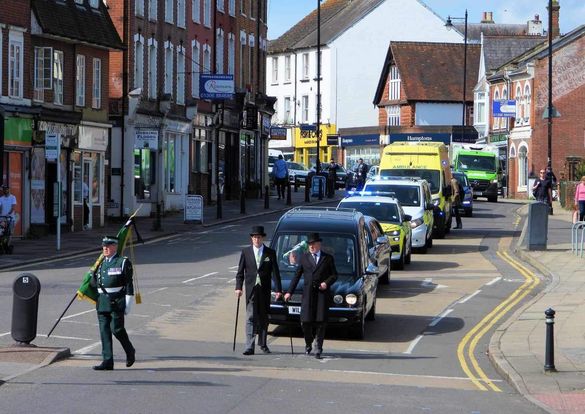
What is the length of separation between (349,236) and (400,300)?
4.61 meters

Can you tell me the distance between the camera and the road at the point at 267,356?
1384 cm

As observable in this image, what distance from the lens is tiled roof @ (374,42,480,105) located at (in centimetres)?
9700

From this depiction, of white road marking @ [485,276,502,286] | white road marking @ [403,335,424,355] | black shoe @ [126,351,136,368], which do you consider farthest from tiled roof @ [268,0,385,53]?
black shoe @ [126,351,136,368]

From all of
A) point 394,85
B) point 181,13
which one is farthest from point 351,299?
point 394,85

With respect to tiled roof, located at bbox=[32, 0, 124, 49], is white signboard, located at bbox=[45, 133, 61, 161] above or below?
below

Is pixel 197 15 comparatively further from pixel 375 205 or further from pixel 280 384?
pixel 280 384

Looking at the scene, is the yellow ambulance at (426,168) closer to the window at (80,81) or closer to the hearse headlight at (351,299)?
the window at (80,81)

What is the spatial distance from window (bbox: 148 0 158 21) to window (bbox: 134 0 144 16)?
39.9 inches

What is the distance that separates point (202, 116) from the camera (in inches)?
2331

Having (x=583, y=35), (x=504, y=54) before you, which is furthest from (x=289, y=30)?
(x=583, y=35)

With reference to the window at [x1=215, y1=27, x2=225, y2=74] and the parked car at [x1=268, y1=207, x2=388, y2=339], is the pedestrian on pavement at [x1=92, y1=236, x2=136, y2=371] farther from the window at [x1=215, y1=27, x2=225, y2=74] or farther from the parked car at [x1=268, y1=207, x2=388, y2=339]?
the window at [x1=215, y1=27, x2=225, y2=74]

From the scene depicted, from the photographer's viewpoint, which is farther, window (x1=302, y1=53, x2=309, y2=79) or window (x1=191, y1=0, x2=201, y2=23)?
window (x1=302, y1=53, x2=309, y2=79)

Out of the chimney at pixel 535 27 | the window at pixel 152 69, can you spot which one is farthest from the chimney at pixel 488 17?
the window at pixel 152 69

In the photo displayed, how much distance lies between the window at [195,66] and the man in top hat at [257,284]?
40.1 meters
